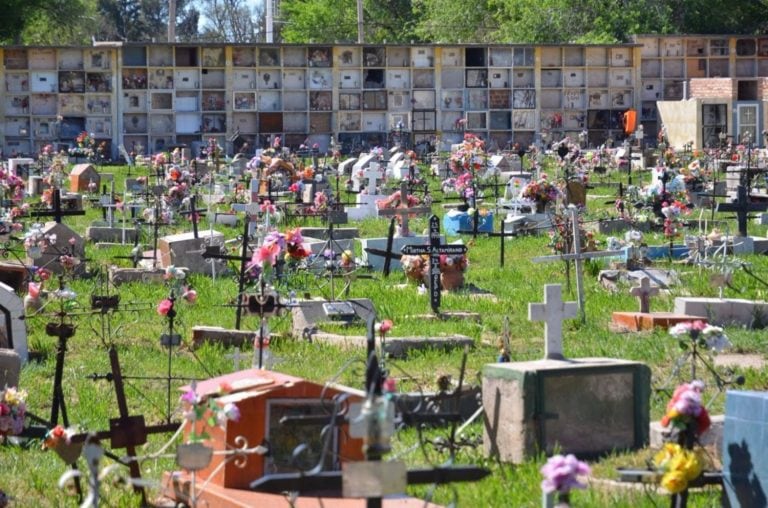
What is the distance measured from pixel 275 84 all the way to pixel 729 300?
109ft

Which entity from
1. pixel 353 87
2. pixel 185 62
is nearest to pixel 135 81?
pixel 185 62

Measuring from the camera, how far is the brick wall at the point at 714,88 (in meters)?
45.8

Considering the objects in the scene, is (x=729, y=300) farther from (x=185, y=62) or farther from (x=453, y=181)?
(x=185, y=62)

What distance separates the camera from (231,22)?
264ft

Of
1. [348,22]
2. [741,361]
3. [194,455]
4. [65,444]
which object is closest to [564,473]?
[194,455]

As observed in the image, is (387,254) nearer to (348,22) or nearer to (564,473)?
(564,473)

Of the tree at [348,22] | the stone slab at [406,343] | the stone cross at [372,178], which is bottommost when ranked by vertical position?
the stone slab at [406,343]

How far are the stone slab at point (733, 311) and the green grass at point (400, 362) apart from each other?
54 centimetres

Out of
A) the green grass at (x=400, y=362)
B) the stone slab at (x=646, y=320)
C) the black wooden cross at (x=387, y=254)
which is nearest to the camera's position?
the green grass at (x=400, y=362)

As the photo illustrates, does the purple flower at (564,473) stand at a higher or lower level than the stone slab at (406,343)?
higher

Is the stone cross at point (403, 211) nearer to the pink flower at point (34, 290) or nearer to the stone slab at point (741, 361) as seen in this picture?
the pink flower at point (34, 290)

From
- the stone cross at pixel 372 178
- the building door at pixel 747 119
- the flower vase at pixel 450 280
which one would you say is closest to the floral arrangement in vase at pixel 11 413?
the flower vase at pixel 450 280

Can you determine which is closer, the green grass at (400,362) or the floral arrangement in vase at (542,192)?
A: the green grass at (400,362)

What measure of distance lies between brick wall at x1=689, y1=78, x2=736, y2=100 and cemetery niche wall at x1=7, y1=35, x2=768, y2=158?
0.04 meters
